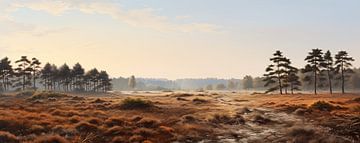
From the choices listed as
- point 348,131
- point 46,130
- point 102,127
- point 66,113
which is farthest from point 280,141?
point 66,113

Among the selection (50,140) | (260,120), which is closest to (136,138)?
(50,140)

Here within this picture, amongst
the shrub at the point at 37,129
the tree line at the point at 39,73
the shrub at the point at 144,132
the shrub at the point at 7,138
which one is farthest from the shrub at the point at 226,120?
the tree line at the point at 39,73

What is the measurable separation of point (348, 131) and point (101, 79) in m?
131

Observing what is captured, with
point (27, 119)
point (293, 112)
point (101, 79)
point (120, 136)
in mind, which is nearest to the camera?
point (120, 136)

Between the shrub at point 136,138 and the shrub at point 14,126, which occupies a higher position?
the shrub at point 14,126

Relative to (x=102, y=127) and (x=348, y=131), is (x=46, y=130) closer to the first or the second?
(x=102, y=127)

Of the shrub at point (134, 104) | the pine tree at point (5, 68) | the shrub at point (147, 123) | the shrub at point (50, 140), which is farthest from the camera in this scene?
the pine tree at point (5, 68)

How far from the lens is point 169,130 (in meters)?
28.5

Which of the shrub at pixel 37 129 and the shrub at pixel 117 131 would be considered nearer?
the shrub at pixel 37 129

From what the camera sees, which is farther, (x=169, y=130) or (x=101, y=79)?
(x=101, y=79)

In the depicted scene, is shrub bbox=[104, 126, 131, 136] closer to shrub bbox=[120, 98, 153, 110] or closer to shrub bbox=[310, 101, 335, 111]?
shrub bbox=[120, 98, 153, 110]

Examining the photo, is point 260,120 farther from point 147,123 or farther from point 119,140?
point 119,140

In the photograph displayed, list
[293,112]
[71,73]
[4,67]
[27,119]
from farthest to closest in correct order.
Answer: [71,73] < [4,67] < [293,112] < [27,119]

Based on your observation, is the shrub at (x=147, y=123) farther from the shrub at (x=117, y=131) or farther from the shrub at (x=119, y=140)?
the shrub at (x=119, y=140)
